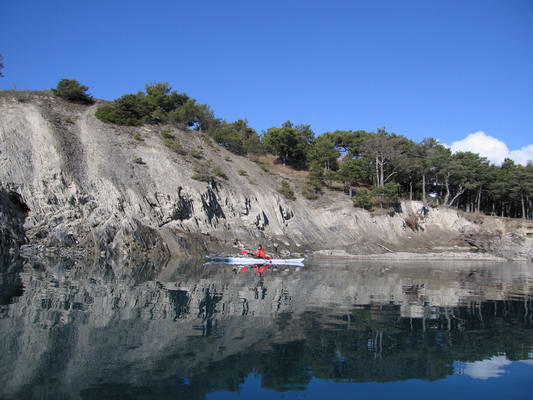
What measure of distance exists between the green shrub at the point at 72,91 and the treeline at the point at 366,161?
0.26m

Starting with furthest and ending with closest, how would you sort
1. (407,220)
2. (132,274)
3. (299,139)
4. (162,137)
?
(299,139)
(407,220)
(162,137)
(132,274)

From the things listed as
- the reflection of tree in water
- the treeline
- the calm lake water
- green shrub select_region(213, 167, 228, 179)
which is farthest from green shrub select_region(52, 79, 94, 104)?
the reflection of tree in water

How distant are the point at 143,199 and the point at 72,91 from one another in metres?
Answer: 21.1

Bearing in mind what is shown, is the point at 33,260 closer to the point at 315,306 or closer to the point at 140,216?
the point at 140,216

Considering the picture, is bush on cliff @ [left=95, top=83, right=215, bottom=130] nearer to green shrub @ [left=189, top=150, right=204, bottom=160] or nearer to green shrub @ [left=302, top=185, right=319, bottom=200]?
green shrub @ [left=189, top=150, right=204, bottom=160]

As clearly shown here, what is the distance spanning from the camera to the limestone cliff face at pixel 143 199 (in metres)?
39.2

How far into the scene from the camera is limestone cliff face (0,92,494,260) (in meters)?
39.2

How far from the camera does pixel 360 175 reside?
62094 millimetres

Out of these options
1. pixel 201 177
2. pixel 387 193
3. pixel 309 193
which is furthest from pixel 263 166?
pixel 387 193

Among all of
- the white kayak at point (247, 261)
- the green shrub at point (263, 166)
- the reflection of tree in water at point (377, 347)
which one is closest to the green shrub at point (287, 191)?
the green shrub at point (263, 166)

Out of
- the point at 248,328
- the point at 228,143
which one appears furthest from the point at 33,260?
the point at 228,143

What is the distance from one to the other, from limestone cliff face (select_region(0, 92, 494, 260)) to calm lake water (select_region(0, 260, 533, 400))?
18.7 metres

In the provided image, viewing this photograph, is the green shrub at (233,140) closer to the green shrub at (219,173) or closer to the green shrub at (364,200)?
the green shrub at (219,173)

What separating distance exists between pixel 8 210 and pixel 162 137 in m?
22.6
